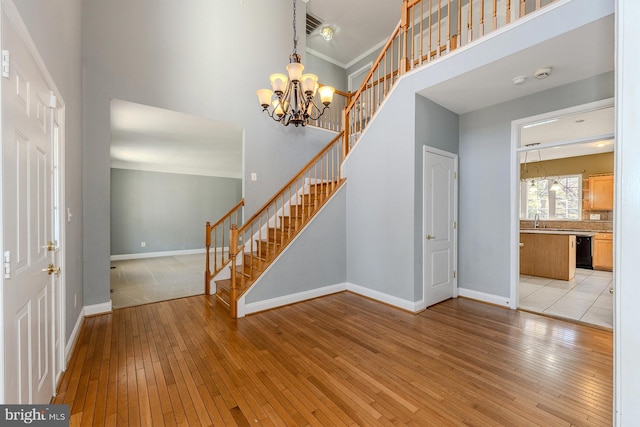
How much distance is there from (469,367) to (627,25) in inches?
95.0

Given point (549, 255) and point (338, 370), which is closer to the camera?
point (338, 370)

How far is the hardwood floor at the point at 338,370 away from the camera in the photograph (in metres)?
1.76

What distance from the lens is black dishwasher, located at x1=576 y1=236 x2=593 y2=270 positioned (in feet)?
19.8

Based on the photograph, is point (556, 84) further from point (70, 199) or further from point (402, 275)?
point (70, 199)

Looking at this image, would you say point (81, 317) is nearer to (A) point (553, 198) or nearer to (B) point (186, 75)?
(B) point (186, 75)

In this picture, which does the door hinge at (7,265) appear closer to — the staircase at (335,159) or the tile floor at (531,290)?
the staircase at (335,159)

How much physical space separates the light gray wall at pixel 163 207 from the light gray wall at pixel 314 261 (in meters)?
6.10

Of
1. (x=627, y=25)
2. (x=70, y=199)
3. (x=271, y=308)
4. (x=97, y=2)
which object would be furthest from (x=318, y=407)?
(x=97, y=2)

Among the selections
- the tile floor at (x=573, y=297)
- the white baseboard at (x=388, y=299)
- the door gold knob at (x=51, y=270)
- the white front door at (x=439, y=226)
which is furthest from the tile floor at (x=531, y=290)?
the door gold knob at (x=51, y=270)

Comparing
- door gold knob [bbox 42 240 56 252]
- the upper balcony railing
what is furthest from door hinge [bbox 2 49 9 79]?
the upper balcony railing

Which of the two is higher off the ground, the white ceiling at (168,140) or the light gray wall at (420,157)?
the white ceiling at (168,140)

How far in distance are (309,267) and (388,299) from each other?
1.23m

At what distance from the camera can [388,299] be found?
3805mm

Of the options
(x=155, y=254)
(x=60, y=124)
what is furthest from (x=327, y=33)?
(x=155, y=254)
